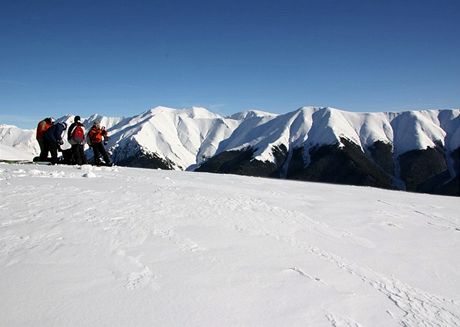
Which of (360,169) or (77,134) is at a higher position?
(77,134)

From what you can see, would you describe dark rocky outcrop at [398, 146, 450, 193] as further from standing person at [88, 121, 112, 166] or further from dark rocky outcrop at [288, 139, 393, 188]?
standing person at [88, 121, 112, 166]

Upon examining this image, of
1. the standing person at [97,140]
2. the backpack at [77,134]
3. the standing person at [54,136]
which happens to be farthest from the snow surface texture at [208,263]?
the standing person at [97,140]

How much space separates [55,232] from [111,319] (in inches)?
125

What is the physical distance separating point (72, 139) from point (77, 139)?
21 centimetres

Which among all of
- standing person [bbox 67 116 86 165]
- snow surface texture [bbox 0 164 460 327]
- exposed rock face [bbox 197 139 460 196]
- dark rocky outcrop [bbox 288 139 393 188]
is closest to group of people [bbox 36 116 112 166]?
standing person [bbox 67 116 86 165]

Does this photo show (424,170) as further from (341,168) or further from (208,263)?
(208,263)

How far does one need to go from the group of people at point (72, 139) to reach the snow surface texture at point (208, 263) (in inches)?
258

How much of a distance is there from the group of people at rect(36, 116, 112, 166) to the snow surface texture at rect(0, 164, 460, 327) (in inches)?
258

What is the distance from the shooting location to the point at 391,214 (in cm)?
1201

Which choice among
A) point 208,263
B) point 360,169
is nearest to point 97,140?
point 208,263

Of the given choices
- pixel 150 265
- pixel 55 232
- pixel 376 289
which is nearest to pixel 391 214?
pixel 376 289

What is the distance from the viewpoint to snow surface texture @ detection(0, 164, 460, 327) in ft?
15.5

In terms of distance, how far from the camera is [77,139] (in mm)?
17375

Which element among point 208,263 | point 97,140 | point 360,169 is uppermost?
point 97,140
